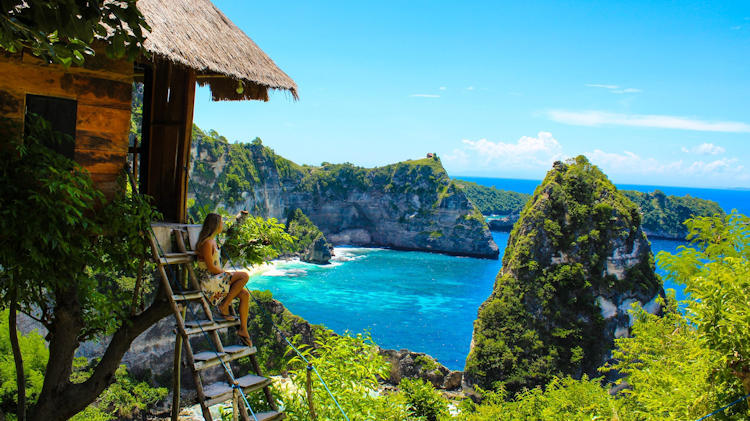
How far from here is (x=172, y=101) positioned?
7.34 metres

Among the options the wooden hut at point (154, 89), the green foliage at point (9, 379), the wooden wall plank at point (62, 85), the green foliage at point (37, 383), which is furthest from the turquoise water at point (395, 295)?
the wooden wall plank at point (62, 85)

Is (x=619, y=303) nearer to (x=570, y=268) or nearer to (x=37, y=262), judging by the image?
(x=570, y=268)

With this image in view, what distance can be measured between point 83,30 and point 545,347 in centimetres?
4104

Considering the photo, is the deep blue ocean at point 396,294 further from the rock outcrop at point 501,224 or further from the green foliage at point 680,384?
the rock outcrop at point 501,224

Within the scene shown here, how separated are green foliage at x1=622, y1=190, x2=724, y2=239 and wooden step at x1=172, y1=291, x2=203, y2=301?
12263 centimetres

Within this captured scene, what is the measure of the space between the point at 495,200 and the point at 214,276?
156m

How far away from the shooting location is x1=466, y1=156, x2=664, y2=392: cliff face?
37.9m

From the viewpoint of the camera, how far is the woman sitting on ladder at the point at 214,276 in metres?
6.42

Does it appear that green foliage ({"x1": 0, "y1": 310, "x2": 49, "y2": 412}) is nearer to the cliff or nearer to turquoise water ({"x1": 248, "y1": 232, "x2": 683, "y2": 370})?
turquoise water ({"x1": 248, "y1": 232, "x2": 683, "y2": 370})

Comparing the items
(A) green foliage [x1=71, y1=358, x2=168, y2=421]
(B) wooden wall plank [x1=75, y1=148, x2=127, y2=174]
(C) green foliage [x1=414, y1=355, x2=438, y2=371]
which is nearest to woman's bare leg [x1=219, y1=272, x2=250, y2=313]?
(B) wooden wall plank [x1=75, y1=148, x2=127, y2=174]

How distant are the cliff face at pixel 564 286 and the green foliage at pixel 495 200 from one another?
351ft

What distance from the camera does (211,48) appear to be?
7.04 metres

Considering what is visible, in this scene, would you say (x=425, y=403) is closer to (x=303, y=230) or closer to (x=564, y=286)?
(x=564, y=286)

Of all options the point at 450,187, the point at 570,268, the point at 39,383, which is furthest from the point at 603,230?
the point at 450,187
